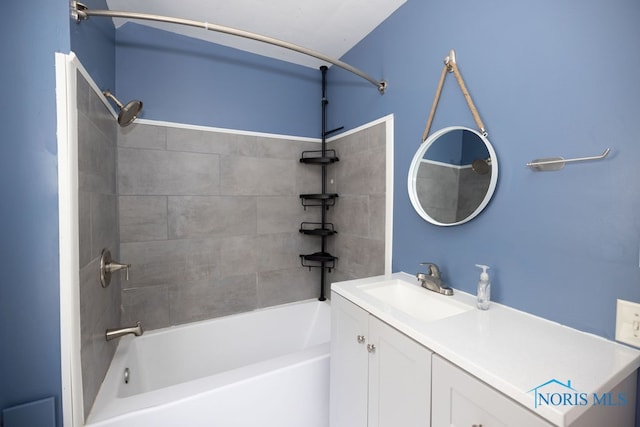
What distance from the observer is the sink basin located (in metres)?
1.15

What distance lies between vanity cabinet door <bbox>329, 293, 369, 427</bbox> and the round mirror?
63 centimetres

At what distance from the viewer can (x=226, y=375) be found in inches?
50.4

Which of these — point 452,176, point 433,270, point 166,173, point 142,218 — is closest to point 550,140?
point 452,176

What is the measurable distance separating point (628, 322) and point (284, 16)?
2.11 m

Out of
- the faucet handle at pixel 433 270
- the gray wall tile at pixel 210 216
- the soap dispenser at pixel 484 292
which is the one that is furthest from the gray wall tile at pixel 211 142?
the soap dispenser at pixel 484 292

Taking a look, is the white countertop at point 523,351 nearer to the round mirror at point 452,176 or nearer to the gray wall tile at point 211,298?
the round mirror at point 452,176

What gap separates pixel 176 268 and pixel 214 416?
3.35ft

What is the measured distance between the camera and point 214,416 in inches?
46.4

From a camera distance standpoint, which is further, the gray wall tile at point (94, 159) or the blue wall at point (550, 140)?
the gray wall tile at point (94, 159)

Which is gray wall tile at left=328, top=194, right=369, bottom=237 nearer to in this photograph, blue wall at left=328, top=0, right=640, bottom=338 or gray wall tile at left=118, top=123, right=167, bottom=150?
blue wall at left=328, top=0, right=640, bottom=338

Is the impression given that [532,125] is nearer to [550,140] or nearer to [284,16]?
[550,140]

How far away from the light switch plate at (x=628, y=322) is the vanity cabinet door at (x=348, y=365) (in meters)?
0.76

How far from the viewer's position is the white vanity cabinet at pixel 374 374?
84 centimetres

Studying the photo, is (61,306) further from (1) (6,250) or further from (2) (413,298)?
(2) (413,298)
